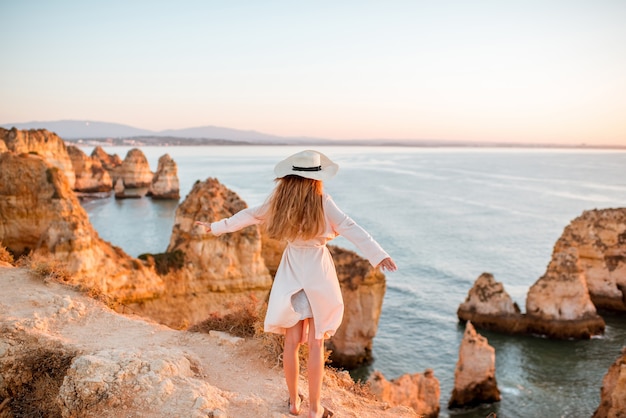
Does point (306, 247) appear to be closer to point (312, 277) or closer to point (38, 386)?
point (312, 277)

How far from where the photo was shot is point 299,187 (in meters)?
4.35

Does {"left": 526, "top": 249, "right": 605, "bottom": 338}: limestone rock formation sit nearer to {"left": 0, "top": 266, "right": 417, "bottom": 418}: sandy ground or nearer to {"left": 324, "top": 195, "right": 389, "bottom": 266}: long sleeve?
{"left": 0, "top": 266, "right": 417, "bottom": 418}: sandy ground

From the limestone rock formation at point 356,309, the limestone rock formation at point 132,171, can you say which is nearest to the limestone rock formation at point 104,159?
the limestone rock formation at point 132,171

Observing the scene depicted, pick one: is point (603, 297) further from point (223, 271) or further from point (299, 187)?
point (299, 187)

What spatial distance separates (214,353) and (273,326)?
7.17 ft

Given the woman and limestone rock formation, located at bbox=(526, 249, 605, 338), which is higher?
the woman

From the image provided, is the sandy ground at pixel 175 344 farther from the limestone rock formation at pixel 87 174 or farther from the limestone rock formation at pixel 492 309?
the limestone rock formation at pixel 87 174

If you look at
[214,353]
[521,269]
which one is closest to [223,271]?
[214,353]

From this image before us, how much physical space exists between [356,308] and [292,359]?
2104 cm

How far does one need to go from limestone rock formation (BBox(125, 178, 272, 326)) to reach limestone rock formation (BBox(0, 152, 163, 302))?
3.57ft

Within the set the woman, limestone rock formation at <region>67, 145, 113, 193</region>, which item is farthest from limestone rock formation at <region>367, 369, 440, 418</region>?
limestone rock formation at <region>67, 145, 113, 193</region>

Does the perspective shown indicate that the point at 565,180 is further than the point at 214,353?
Yes

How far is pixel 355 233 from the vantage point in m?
4.33

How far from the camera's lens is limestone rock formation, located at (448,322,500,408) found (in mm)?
20516
